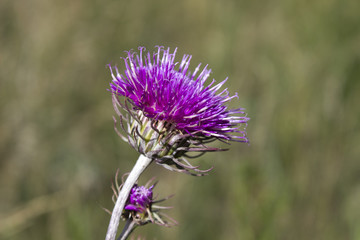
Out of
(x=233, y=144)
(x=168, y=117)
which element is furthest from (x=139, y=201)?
(x=233, y=144)

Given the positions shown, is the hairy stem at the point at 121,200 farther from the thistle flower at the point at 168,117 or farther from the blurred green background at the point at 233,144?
the blurred green background at the point at 233,144

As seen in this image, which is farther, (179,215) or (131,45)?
(131,45)

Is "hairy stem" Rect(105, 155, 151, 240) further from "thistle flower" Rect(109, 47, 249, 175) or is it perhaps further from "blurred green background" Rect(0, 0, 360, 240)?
"blurred green background" Rect(0, 0, 360, 240)

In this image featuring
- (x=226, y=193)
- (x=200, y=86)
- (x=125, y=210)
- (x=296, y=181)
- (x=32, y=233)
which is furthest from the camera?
(x=226, y=193)

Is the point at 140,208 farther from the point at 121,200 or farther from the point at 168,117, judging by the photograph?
the point at 168,117

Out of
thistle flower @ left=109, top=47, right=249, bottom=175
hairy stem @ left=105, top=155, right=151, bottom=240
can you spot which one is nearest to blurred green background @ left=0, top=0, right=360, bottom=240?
thistle flower @ left=109, top=47, right=249, bottom=175

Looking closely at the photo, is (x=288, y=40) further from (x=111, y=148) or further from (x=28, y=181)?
(x=28, y=181)

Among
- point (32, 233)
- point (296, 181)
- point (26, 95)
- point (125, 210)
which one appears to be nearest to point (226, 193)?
point (296, 181)

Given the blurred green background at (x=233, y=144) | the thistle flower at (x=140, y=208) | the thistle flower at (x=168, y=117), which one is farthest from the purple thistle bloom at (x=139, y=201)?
the blurred green background at (x=233, y=144)
